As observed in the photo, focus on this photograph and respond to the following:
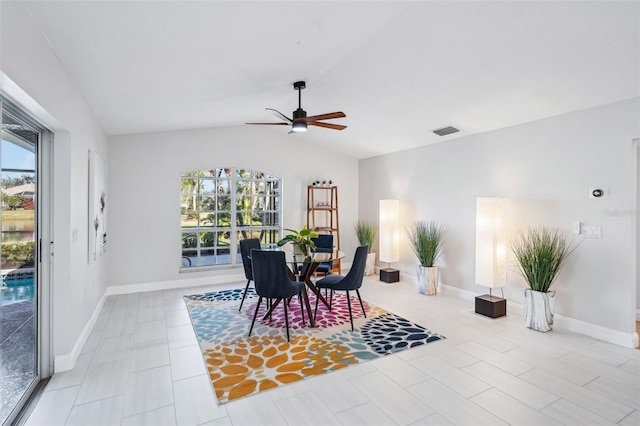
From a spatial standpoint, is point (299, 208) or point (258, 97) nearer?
point (258, 97)

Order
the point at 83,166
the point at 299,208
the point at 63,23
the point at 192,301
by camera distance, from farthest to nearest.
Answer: the point at 299,208 → the point at 192,301 → the point at 83,166 → the point at 63,23

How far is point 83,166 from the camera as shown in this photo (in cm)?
336

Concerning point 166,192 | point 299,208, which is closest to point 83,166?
point 166,192

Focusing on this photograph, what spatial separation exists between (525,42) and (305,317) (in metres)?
3.56

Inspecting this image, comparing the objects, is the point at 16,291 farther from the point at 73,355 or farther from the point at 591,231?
the point at 591,231

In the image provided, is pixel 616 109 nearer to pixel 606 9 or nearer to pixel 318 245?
pixel 606 9

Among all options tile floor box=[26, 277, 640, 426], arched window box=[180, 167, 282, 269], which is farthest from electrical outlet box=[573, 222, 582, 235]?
arched window box=[180, 167, 282, 269]

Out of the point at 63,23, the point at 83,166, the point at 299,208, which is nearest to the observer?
the point at 63,23

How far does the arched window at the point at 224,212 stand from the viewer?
5.96 m

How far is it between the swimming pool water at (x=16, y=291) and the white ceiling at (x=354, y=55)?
164cm

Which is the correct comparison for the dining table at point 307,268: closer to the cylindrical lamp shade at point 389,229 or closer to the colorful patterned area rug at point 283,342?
the colorful patterned area rug at point 283,342

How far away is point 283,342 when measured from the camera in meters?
3.45

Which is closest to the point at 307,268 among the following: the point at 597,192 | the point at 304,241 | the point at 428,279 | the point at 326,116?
the point at 304,241

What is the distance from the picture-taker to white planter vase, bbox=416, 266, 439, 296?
524 centimetres
